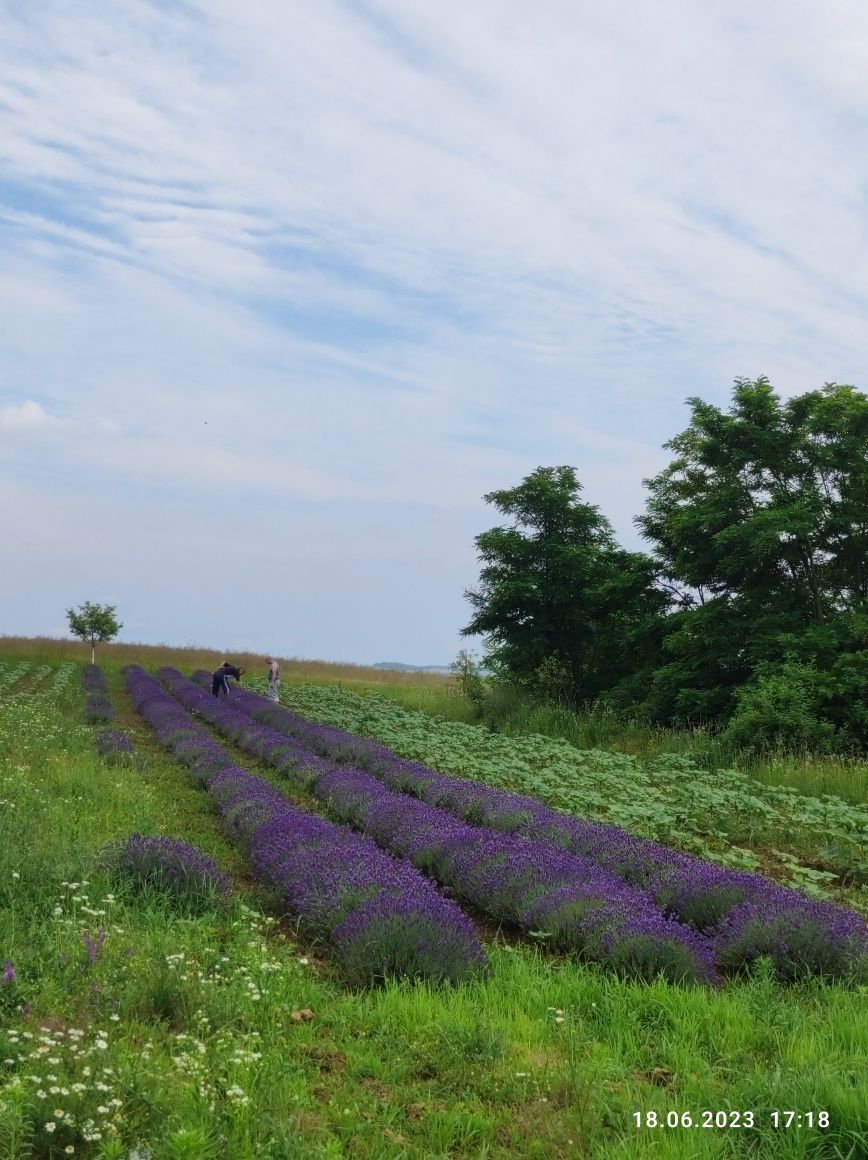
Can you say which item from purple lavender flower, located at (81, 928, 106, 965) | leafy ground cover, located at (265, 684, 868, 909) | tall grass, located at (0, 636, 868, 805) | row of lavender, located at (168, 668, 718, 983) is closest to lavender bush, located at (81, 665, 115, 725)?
Answer: leafy ground cover, located at (265, 684, 868, 909)

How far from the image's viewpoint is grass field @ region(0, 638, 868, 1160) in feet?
11.3

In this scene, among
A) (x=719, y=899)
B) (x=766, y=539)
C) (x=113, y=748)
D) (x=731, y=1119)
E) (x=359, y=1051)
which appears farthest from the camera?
(x=766, y=539)

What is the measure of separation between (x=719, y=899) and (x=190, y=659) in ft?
152

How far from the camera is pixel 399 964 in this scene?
17.3 ft

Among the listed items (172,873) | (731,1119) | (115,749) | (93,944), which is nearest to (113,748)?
(115,749)

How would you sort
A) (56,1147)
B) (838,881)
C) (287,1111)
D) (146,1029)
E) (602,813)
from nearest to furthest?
(56,1147)
(287,1111)
(146,1029)
(838,881)
(602,813)

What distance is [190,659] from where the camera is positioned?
5019cm

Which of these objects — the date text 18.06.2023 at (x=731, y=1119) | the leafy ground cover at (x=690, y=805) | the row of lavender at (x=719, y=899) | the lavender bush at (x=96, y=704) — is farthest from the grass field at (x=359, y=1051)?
the lavender bush at (x=96, y=704)

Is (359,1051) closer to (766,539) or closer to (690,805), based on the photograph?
(690,805)

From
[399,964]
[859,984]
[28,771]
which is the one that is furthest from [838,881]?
[28,771]

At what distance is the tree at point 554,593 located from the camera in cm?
2725

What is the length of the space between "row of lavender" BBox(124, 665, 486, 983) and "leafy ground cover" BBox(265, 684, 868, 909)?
3.32 metres

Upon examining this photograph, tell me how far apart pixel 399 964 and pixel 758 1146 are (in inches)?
89.1

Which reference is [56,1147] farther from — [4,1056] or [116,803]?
[116,803]
